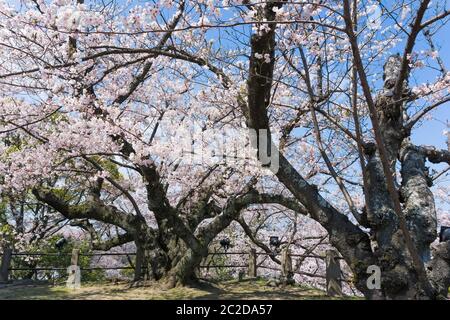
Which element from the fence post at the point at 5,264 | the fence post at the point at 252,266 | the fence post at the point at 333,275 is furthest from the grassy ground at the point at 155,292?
the fence post at the point at 252,266

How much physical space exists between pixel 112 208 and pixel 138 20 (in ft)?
17.4

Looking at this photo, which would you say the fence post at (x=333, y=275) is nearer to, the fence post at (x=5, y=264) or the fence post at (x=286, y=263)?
the fence post at (x=286, y=263)

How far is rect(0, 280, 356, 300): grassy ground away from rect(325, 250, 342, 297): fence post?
288mm

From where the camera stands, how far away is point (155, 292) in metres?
8.94

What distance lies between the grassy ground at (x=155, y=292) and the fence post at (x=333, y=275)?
288 mm

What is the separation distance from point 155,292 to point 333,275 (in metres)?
4.30

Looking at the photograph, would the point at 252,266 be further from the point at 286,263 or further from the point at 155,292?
the point at 155,292

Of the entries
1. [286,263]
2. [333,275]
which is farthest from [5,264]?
[333,275]

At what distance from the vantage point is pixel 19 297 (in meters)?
8.91

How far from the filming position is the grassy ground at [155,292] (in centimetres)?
865

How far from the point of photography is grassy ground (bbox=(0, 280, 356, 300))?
28.4 ft

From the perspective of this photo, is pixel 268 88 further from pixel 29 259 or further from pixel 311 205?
pixel 29 259

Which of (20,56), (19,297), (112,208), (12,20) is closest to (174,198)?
(112,208)

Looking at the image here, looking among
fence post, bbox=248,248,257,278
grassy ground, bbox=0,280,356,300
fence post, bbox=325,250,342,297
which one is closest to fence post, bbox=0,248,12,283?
grassy ground, bbox=0,280,356,300
